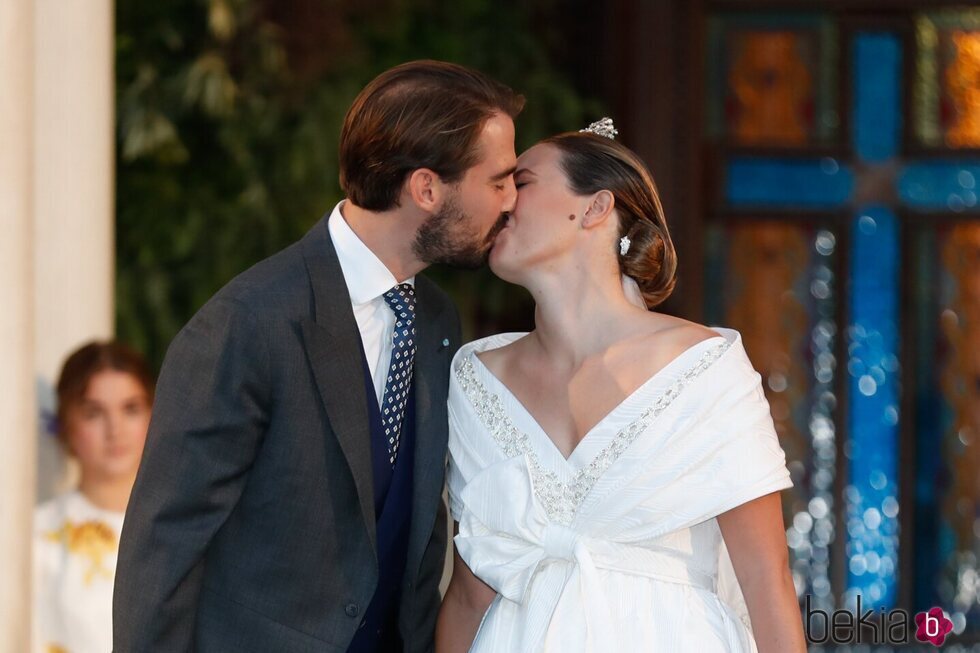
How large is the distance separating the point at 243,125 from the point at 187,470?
3.09m

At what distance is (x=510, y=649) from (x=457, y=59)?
10.4 feet

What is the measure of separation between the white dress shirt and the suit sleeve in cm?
27

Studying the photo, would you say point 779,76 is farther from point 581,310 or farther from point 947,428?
point 581,310

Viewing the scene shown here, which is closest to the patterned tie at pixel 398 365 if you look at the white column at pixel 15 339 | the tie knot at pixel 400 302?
the tie knot at pixel 400 302

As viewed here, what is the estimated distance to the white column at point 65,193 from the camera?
407 centimetres

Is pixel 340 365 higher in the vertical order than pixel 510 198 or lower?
lower

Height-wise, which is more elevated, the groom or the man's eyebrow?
the man's eyebrow

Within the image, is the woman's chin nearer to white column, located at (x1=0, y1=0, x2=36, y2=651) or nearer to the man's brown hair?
the man's brown hair

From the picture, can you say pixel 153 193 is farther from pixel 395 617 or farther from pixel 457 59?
pixel 395 617

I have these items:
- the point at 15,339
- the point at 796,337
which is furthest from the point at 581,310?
the point at 796,337

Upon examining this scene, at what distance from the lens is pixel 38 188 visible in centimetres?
409

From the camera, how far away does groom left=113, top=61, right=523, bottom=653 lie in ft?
7.90

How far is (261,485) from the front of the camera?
250 cm

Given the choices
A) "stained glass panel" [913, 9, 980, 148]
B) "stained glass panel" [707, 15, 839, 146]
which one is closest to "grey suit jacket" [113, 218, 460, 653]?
"stained glass panel" [707, 15, 839, 146]
